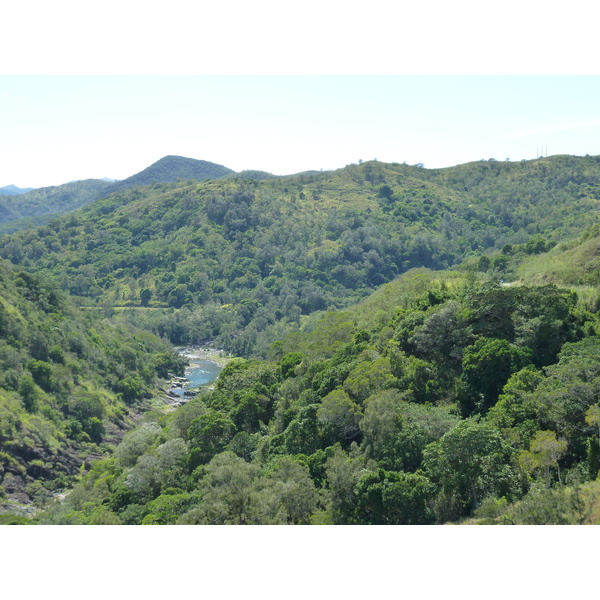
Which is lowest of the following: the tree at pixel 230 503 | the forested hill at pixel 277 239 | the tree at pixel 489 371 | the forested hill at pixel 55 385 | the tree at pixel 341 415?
the forested hill at pixel 55 385

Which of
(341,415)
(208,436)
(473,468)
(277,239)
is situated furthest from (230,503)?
(277,239)

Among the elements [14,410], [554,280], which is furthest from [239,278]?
[554,280]

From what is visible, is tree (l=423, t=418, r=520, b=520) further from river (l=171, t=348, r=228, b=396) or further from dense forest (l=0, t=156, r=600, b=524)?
river (l=171, t=348, r=228, b=396)

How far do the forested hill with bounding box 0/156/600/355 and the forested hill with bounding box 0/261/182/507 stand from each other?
121ft

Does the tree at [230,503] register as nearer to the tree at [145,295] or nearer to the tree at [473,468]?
the tree at [473,468]

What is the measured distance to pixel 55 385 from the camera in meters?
62.2

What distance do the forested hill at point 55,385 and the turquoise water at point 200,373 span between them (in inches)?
190

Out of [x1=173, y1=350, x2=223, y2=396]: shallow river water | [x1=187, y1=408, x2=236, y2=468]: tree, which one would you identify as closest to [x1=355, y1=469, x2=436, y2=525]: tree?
[x1=187, y1=408, x2=236, y2=468]: tree

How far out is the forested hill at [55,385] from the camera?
49.8 m

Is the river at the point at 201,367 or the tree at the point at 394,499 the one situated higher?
the tree at the point at 394,499

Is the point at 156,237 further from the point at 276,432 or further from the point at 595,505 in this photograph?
the point at 595,505

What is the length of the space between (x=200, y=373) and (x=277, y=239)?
65680mm

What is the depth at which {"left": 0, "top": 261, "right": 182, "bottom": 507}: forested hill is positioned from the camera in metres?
49.8

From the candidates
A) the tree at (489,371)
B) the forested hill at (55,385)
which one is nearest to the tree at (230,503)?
the tree at (489,371)
